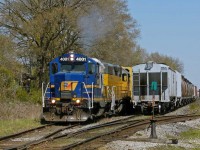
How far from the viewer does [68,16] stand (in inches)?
1361

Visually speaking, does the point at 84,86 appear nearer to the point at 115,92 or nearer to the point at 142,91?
the point at 115,92

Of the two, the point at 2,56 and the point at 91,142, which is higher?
the point at 2,56

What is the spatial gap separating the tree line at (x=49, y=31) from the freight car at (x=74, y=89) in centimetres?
1125

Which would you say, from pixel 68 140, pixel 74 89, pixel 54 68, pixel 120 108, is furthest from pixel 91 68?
pixel 68 140

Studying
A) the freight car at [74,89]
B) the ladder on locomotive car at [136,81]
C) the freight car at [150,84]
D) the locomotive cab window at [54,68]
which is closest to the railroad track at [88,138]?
the freight car at [74,89]

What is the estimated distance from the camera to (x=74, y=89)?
21375 millimetres

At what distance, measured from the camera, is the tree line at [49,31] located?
114 feet

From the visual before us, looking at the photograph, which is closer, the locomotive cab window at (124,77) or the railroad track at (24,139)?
the railroad track at (24,139)

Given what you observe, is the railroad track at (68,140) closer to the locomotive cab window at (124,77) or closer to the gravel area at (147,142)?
the gravel area at (147,142)

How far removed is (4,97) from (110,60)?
1440 cm

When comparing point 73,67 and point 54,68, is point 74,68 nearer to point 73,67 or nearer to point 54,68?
point 73,67

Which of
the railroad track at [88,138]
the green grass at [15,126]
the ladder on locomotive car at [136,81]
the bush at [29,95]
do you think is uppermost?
the ladder on locomotive car at [136,81]

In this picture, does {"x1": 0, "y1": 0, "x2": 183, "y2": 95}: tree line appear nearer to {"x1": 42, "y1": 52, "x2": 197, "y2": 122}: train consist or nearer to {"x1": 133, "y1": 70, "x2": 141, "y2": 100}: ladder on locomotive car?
{"x1": 133, "y1": 70, "x2": 141, "y2": 100}: ladder on locomotive car

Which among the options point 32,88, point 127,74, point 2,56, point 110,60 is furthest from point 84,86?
point 110,60
